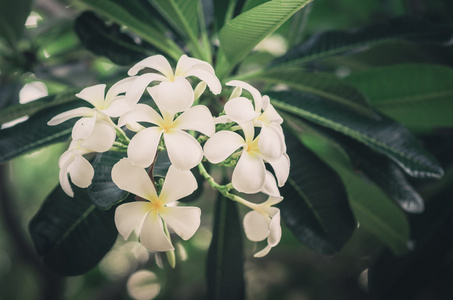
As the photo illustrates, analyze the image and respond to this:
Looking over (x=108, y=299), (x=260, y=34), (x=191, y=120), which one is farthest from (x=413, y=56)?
(x=108, y=299)

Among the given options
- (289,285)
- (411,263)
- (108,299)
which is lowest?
(289,285)

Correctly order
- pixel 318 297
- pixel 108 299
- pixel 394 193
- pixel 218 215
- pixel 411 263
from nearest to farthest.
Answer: pixel 394 193, pixel 218 215, pixel 411 263, pixel 108 299, pixel 318 297

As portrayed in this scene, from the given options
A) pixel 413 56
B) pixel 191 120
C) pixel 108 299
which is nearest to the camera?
pixel 191 120

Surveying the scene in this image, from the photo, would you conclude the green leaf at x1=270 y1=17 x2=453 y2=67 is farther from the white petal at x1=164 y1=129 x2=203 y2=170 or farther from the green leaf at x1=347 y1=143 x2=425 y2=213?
the white petal at x1=164 y1=129 x2=203 y2=170

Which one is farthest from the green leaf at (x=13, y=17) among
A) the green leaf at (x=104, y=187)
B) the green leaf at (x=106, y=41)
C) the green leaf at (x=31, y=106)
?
the green leaf at (x=104, y=187)

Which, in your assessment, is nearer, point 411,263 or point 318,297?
point 411,263

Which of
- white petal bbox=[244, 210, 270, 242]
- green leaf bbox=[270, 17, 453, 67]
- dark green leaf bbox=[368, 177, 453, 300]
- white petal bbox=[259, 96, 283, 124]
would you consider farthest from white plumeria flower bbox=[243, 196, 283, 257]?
dark green leaf bbox=[368, 177, 453, 300]

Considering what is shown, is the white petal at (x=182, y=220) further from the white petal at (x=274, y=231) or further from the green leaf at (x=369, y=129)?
the green leaf at (x=369, y=129)

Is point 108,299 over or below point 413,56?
below

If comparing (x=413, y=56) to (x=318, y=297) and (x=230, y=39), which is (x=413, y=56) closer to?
(x=230, y=39)
